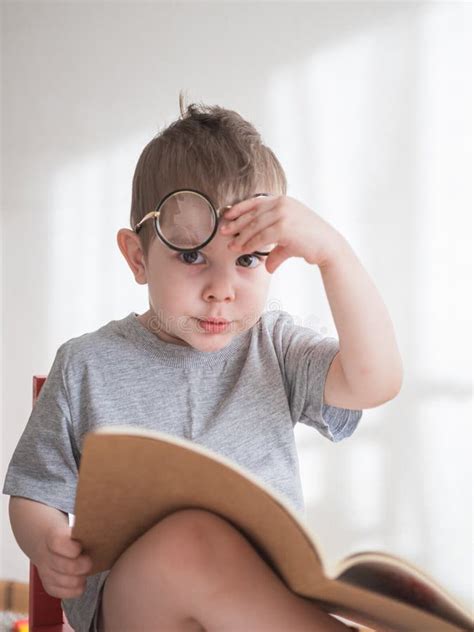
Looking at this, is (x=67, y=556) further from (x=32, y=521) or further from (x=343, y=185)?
(x=343, y=185)

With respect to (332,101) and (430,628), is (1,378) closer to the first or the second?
(332,101)

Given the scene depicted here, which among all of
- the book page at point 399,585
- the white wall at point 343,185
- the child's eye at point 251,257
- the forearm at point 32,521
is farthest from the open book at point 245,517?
the white wall at point 343,185

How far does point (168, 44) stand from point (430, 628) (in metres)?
1.99

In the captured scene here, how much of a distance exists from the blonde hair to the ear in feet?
0.06

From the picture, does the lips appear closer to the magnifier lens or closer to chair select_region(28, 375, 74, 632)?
the magnifier lens

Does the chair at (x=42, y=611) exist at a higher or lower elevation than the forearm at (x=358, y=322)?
lower

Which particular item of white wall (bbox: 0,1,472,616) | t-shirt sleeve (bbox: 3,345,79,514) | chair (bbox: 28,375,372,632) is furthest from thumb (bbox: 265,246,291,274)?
white wall (bbox: 0,1,472,616)

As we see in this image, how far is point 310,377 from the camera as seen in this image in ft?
3.54

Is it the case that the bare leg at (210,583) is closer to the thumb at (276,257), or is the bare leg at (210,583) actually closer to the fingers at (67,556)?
the fingers at (67,556)

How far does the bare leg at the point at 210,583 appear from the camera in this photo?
29.4 inches

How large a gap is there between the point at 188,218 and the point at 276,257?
12 cm

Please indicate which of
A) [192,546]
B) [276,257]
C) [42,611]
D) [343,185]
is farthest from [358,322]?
[343,185]

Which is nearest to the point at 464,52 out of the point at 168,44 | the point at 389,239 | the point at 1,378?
the point at 389,239

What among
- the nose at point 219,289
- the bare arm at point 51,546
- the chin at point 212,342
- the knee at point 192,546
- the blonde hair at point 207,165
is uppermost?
the blonde hair at point 207,165
